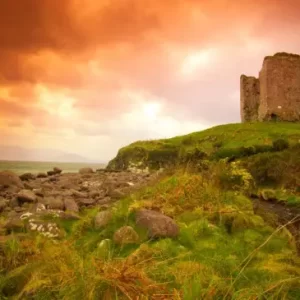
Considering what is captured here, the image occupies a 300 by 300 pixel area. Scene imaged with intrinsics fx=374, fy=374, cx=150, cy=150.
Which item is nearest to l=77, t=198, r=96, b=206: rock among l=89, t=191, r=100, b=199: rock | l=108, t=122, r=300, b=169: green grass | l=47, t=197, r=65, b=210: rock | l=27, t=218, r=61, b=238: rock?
l=89, t=191, r=100, b=199: rock

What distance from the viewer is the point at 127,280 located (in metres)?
3.12

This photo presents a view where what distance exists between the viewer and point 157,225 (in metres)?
5.10

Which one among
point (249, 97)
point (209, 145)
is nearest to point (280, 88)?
point (249, 97)

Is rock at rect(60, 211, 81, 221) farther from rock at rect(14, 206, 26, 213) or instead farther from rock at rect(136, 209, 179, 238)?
rock at rect(136, 209, 179, 238)

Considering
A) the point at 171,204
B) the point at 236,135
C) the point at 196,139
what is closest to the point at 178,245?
the point at 171,204

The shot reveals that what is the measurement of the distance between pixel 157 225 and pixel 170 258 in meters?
1.18

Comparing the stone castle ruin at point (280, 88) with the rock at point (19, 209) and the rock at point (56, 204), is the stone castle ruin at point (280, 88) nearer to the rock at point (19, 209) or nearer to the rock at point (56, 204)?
the rock at point (56, 204)

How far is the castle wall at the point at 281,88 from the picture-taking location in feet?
95.9

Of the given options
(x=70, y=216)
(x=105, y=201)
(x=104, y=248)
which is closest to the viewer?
(x=104, y=248)

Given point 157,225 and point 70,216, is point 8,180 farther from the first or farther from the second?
point 157,225

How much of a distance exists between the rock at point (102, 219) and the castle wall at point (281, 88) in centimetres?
2552

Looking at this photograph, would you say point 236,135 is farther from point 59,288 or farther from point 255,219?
point 59,288

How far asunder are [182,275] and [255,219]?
11.0 feet

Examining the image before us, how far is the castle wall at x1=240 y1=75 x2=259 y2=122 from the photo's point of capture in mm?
33531
